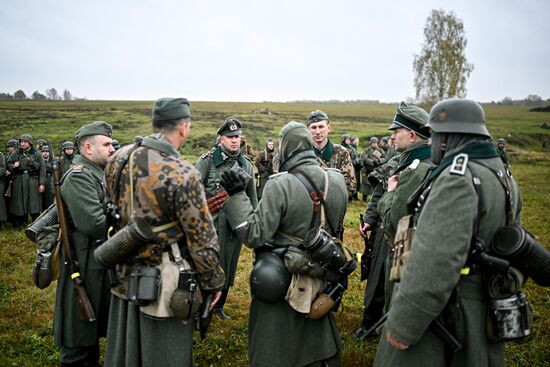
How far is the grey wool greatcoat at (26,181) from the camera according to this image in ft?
37.0

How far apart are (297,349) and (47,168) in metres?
11.9

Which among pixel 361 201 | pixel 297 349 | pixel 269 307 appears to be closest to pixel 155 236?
pixel 269 307

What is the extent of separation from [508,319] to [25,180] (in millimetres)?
12421

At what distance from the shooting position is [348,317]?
19.3ft

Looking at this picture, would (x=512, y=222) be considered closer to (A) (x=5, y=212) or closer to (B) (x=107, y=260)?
(B) (x=107, y=260)

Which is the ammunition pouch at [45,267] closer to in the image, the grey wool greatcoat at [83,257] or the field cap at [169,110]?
the grey wool greatcoat at [83,257]

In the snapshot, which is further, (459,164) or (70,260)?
(70,260)

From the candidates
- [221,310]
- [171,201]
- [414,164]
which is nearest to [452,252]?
[414,164]

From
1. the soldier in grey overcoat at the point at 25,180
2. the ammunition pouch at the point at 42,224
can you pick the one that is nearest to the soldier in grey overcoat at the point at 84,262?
the ammunition pouch at the point at 42,224

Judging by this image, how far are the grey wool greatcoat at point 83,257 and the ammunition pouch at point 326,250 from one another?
1.96 meters

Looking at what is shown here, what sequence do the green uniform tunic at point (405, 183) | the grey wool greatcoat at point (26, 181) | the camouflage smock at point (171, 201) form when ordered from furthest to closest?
the grey wool greatcoat at point (26, 181)
the green uniform tunic at point (405, 183)
the camouflage smock at point (171, 201)

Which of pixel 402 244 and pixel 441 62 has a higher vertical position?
pixel 441 62

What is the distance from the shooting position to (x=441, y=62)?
4472 cm

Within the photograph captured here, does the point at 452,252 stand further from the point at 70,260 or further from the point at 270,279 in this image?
the point at 70,260
